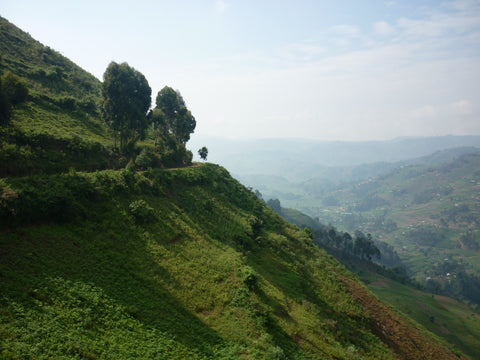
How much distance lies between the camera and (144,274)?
21453 millimetres

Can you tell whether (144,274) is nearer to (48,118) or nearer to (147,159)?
(147,159)

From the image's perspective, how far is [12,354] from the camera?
11430 millimetres

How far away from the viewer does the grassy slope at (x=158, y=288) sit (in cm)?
1502

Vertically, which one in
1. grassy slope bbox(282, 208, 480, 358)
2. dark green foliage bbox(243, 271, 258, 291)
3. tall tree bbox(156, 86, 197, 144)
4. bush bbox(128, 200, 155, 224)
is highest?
tall tree bbox(156, 86, 197, 144)

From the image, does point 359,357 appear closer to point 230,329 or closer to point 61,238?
point 230,329

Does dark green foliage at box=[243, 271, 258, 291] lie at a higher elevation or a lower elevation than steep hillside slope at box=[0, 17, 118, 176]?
lower

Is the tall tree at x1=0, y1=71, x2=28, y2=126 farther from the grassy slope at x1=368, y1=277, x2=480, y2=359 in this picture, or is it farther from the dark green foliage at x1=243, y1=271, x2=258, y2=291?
the grassy slope at x1=368, y1=277, x2=480, y2=359

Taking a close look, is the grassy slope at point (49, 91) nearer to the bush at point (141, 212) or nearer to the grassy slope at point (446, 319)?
the bush at point (141, 212)

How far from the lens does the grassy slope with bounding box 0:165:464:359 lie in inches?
591

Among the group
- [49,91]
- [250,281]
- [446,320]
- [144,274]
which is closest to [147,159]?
[144,274]

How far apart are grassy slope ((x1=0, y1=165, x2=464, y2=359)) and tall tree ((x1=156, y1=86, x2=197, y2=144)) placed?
23.2m

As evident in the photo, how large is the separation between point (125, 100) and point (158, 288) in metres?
32.8

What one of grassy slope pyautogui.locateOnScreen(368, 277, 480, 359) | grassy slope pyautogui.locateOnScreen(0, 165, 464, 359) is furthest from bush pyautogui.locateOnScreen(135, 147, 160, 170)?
grassy slope pyautogui.locateOnScreen(368, 277, 480, 359)

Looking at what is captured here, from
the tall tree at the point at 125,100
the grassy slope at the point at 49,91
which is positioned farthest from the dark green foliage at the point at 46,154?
the tall tree at the point at 125,100
